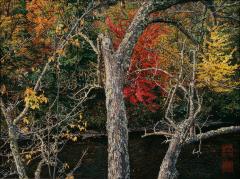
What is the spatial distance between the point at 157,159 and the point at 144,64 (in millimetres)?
5739

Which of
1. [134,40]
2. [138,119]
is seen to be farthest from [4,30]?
[134,40]

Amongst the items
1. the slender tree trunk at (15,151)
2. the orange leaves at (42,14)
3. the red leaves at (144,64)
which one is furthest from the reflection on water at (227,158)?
the slender tree trunk at (15,151)

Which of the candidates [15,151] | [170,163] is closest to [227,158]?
[170,163]

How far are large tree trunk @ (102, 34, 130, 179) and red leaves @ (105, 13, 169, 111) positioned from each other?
13.1 meters

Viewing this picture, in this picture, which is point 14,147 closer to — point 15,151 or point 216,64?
point 15,151

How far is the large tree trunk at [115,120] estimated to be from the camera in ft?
23.0

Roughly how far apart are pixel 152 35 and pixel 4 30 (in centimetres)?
923

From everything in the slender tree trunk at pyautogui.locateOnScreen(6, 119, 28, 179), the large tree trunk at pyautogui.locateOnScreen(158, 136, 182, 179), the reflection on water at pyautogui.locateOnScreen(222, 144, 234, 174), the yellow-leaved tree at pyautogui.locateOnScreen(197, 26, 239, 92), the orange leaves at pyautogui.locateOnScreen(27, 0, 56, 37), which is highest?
the orange leaves at pyautogui.locateOnScreen(27, 0, 56, 37)

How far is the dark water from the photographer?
57.1 ft

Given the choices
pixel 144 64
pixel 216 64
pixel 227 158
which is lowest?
pixel 227 158

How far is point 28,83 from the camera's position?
22281 millimetres

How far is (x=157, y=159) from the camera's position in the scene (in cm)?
1911

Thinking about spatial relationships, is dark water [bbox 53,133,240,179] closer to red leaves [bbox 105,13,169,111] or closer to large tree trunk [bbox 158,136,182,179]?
red leaves [bbox 105,13,169,111]

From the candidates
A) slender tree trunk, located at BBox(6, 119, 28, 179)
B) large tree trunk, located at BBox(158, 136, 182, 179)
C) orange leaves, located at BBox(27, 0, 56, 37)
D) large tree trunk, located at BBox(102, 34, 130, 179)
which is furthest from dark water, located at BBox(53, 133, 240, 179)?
slender tree trunk, located at BBox(6, 119, 28, 179)
